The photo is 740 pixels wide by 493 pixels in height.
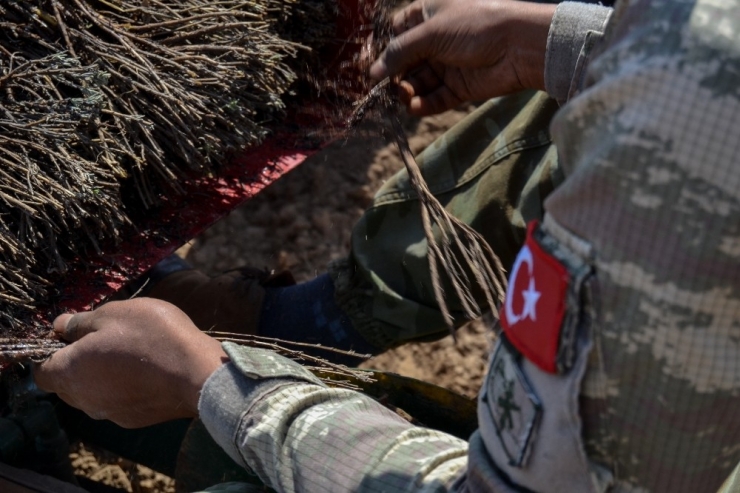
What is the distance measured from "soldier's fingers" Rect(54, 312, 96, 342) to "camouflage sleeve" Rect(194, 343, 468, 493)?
0.31m

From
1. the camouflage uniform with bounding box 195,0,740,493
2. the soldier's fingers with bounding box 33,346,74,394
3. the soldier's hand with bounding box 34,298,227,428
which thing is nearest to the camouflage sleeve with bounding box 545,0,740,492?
the camouflage uniform with bounding box 195,0,740,493

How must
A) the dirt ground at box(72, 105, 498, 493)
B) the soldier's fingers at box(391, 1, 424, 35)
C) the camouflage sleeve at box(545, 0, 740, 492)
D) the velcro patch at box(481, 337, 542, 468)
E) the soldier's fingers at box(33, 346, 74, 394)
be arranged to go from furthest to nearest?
the dirt ground at box(72, 105, 498, 493)
the soldier's fingers at box(391, 1, 424, 35)
the soldier's fingers at box(33, 346, 74, 394)
the velcro patch at box(481, 337, 542, 468)
the camouflage sleeve at box(545, 0, 740, 492)

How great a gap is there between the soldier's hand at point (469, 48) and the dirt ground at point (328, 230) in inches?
27.9

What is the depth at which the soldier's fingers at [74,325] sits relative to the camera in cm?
149

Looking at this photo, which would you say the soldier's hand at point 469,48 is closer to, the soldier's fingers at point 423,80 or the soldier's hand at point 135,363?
the soldier's fingers at point 423,80

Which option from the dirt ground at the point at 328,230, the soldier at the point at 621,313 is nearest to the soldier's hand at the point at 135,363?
the soldier at the point at 621,313

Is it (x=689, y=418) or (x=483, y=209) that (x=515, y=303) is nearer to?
(x=689, y=418)

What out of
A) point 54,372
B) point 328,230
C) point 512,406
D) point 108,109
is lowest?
point 328,230

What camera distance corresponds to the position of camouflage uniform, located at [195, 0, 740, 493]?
79 centimetres

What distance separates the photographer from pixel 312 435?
119 centimetres

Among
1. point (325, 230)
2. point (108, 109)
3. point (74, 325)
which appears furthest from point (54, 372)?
point (325, 230)

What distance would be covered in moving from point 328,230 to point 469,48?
135 centimetres

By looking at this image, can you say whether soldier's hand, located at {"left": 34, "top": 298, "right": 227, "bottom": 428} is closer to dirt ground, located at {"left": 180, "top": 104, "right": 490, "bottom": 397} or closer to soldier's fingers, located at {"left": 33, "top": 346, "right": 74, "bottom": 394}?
soldier's fingers, located at {"left": 33, "top": 346, "right": 74, "bottom": 394}

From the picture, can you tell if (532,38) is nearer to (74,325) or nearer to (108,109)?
(108,109)
